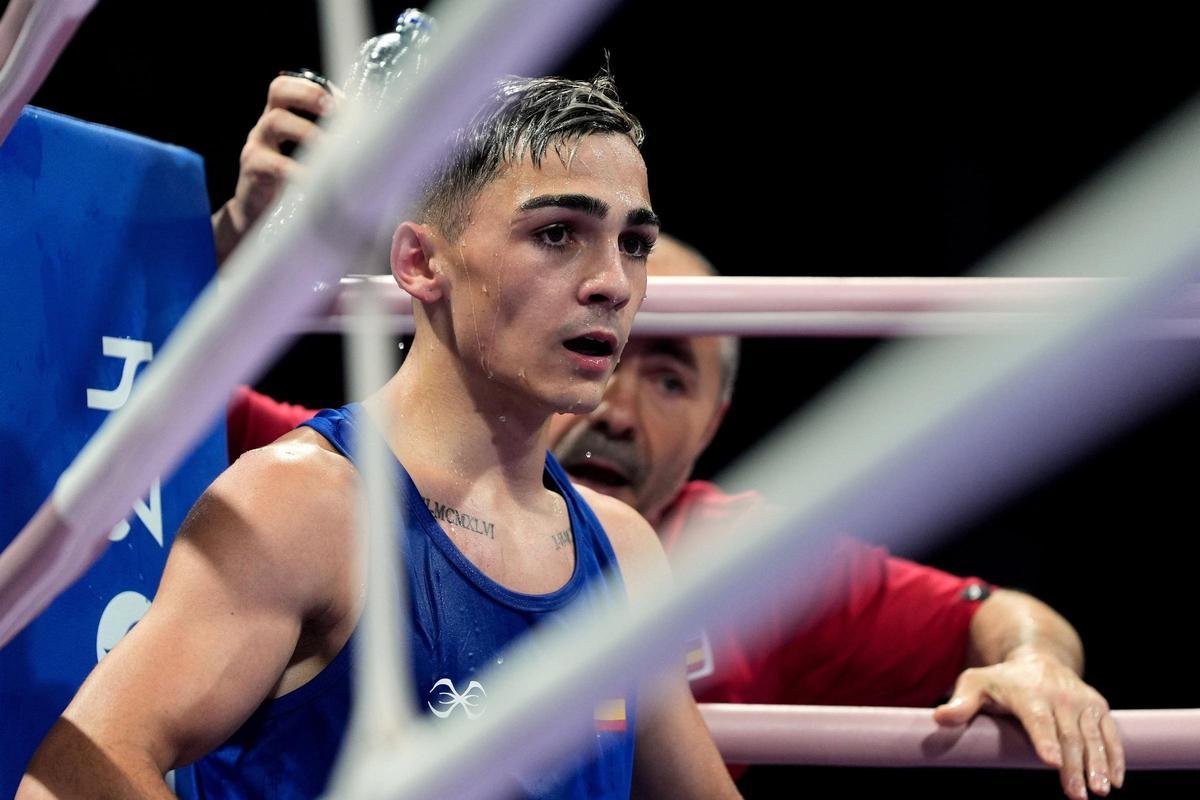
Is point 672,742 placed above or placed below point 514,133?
below

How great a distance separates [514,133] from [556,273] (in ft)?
0.35

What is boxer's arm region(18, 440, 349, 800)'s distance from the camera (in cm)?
66

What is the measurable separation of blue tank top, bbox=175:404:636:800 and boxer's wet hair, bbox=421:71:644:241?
16 cm

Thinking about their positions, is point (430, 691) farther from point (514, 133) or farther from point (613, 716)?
point (514, 133)

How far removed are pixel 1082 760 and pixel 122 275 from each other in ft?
2.62

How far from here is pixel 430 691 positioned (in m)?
0.81

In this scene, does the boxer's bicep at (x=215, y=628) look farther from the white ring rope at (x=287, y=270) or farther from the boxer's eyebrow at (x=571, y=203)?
the boxer's eyebrow at (x=571, y=203)

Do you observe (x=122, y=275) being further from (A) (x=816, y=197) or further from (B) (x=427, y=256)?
(A) (x=816, y=197)

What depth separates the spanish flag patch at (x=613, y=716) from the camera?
898 mm

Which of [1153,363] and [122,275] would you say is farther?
[122,275]

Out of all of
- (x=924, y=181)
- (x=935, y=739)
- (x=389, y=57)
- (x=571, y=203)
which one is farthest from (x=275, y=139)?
(x=924, y=181)

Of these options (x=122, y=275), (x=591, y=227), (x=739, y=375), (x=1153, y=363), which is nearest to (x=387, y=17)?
(x=739, y=375)

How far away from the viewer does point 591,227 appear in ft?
2.81

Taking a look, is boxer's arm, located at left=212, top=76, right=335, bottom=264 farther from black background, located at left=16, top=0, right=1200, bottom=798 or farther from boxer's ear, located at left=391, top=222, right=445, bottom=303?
black background, located at left=16, top=0, right=1200, bottom=798
